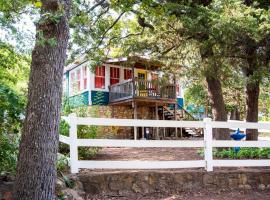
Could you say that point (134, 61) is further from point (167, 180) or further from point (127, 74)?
point (127, 74)

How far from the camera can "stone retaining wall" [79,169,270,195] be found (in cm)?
634

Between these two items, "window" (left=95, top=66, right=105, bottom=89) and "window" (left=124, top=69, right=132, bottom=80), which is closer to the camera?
"window" (left=95, top=66, right=105, bottom=89)

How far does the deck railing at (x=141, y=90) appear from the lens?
757 inches

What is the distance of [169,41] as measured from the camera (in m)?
11.6

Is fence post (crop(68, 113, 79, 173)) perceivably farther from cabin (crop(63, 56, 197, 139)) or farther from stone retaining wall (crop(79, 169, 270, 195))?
cabin (crop(63, 56, 197, 139))

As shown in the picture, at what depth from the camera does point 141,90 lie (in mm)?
19609

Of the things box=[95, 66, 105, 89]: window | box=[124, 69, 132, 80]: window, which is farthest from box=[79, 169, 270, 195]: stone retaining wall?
box=[124, 69, 132, 80]: window

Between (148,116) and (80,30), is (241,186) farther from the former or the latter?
(148,116)

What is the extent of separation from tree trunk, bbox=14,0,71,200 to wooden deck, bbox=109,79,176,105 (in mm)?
14511

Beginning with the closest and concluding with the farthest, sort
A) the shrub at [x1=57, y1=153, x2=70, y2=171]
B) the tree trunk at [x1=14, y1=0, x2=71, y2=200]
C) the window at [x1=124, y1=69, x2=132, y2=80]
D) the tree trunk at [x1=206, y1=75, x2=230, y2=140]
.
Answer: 1. the tree trunk at [x1=14, y1=0, x2=71, y2=200]
2. the shrub at [x1=57, y1=153, x2=70, y2=171]
3. the tree trunk at [x1=206, y1=75, x2=230, y2=140]
4. the window at [x1=124, y1=69, x2=132, y2=80]

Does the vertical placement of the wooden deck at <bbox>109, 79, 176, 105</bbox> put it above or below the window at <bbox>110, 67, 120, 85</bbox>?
below

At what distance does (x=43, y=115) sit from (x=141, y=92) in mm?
15551

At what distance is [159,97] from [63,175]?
14.6 m

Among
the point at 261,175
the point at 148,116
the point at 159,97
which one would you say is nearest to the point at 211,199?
the point at 261,175
